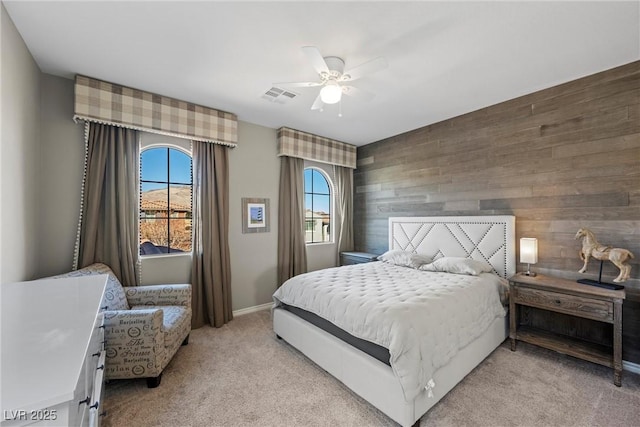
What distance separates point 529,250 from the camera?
2809mm

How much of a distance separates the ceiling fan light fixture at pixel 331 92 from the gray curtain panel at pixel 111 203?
2.21m

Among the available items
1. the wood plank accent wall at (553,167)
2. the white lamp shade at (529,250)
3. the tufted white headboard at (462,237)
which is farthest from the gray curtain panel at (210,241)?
the white lamp shade at (529,250)

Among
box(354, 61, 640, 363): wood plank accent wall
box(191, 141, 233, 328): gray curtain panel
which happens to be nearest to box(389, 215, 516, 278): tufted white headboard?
box(354, 61, 640, 363): wood plank accent wall

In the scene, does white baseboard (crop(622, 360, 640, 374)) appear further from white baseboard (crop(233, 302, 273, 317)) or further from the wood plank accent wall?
white baseboard (crop(233, 302, 273, 317))

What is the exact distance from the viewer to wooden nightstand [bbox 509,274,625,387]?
2.20 metres

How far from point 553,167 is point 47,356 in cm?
404

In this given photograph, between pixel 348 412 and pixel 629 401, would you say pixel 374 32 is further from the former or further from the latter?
pixel 629 401

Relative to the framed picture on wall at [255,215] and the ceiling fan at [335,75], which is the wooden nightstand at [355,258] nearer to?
the framed picture on wall at [255,215]

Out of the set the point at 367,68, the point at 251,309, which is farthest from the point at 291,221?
the point at 367,68

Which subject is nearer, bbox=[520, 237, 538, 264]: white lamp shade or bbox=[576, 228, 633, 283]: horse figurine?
bbox=[576, 228, 633, 283]: horse figurine

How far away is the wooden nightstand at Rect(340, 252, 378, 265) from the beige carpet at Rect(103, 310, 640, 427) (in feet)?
6.95

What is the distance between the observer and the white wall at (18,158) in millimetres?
1801

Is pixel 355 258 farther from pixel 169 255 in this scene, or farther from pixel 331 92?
pixel 331 92

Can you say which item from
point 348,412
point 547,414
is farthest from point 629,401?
point 348,412
